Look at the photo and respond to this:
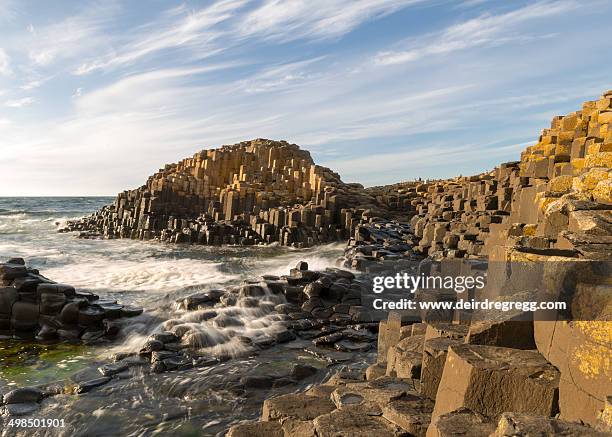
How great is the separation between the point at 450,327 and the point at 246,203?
3039 centimetres

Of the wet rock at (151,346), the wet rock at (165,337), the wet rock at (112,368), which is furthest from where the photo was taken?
the wet rock at (165,337)

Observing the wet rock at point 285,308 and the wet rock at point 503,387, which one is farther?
the wet rock at point 285,308

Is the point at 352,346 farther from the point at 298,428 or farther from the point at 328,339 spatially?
the point at 298,428

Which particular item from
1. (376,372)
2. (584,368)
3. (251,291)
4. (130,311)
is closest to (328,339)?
(251,291)

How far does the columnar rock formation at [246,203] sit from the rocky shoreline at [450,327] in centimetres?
580

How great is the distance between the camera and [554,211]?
→ 673cm

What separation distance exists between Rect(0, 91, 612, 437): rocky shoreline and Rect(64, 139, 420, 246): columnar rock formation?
5800mm

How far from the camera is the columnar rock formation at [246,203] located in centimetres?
3002

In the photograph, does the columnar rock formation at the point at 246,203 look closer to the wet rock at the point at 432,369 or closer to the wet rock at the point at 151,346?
the wet rock at the point at 151,346

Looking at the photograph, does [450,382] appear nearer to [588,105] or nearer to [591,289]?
[591,289]

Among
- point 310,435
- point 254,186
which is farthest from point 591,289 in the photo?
point 254,186

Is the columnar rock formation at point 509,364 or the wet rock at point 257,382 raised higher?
the columnar rock formation at point 509,364

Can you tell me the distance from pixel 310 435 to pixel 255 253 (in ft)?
70.8

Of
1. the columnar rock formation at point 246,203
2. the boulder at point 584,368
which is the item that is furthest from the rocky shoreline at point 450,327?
Answer: the columnar rock formation at point 246,203
